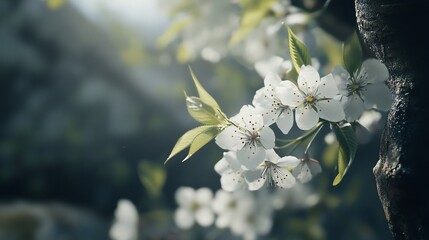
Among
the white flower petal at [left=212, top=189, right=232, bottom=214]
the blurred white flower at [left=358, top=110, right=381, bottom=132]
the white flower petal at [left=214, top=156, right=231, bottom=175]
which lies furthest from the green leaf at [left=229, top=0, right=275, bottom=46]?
the white flower petal at [left=212, top=189, right=232, bottom=214]

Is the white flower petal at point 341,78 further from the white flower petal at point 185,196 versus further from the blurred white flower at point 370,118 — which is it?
the white flower petal at point 185,196

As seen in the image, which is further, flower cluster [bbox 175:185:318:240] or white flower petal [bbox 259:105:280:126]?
flower cluster [bbox 175:185:318:240]

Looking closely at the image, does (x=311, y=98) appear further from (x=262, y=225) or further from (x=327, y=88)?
(x=262, y=225)

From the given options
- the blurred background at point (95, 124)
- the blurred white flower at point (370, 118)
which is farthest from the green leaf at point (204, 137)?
the blurred background at point (95, 124)

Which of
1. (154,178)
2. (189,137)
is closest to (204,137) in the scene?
(189,137)

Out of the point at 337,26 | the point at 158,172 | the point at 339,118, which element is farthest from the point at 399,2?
the point at 158,172

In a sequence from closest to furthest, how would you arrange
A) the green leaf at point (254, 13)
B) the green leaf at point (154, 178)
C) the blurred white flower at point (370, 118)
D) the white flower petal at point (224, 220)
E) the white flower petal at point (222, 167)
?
the white flower petal at point (222, 167) < the blurred white flower at point (370, 118) < the green leaf at point (254, 13) < the green leaf at point (154, 178) < the white flower petal at point (224, 220)

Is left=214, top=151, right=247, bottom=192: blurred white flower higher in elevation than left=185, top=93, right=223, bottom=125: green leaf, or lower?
lower

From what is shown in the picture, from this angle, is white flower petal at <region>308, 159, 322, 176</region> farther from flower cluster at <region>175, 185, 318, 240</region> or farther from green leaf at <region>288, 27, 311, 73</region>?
flower cluster at <region>175, 185, 318, 240</region>
